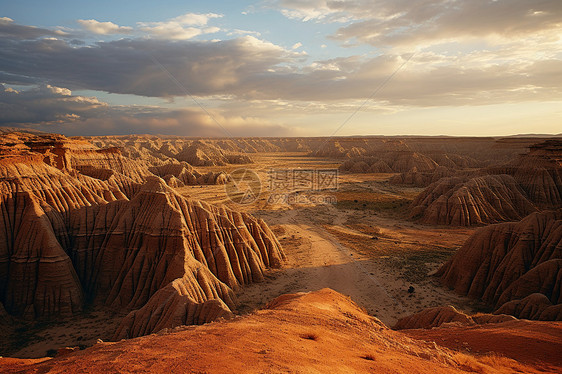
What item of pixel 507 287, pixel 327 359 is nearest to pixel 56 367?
pixel 327 359

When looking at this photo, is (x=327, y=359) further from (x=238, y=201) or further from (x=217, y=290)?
(x=238, y=201)

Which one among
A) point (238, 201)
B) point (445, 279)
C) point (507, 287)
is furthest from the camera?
point (238, 201)

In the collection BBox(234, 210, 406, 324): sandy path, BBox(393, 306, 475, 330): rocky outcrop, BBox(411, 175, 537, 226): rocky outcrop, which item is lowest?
BBox(234, 210, 406, 324): sandy path

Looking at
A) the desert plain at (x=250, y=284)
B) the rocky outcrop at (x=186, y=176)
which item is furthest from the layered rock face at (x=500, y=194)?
the rocky outcrop at (x=186, y=176)

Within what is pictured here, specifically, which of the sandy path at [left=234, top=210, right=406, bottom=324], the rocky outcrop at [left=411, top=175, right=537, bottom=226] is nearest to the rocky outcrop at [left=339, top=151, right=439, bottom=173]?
the rocky outcrop at [left=411, top=175, right=537, bottom=226]

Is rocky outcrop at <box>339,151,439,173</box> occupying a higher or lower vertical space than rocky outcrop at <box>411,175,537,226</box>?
higher

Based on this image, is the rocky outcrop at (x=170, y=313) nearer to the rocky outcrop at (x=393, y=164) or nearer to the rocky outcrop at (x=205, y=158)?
the rocky outcrop at (x=393, y=164)

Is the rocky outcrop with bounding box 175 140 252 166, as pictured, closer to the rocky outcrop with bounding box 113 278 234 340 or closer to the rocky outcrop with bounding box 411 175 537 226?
the rocky outcrop with bounding box 411 175 537 226
